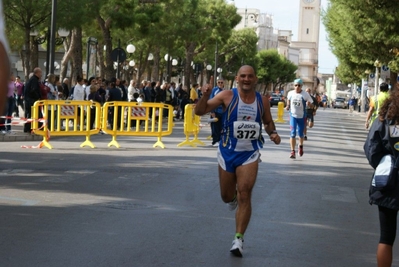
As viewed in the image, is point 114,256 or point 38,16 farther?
point 38,16

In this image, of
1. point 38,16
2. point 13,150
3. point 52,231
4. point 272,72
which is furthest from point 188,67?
point 272,72

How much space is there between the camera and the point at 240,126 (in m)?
8.31

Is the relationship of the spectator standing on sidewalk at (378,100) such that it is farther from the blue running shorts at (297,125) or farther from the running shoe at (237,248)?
the running shoe at (237,248)

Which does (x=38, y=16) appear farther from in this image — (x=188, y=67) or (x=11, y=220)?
(x=188, y=67)

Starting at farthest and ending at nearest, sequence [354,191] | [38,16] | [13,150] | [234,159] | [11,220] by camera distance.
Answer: [38,16], [13,150], [354,191], [11,220], [234,159]

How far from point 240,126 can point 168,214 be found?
2.32 metres

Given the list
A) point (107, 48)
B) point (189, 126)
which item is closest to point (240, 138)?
point (189, 126)

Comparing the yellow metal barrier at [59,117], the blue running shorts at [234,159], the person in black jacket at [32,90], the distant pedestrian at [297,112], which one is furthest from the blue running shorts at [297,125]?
the blue running shorts at [234,159]

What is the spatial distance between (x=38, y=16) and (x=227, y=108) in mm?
27962

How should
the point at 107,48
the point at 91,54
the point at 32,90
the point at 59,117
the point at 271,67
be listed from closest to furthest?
the point at 59,117
the point at 32,90
the point at 91,54
the point at 107,48
the point at 271,67

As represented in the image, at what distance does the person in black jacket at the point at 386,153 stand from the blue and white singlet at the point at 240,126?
1769mm

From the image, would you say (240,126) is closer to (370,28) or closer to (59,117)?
(59,117)

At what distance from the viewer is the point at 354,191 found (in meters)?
13.8

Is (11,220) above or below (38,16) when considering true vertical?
below
